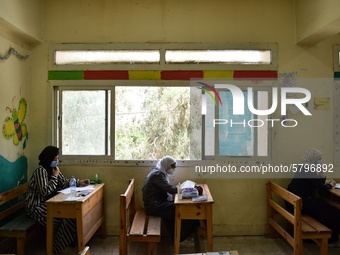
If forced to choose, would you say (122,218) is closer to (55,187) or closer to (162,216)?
(162,216)

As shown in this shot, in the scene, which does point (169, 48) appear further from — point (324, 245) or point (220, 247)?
point (324, 245)

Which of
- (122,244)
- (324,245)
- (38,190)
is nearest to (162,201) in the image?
(122,244)

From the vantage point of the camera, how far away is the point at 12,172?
3.49 m

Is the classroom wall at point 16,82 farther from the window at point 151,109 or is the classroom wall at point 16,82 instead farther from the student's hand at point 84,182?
the student's hand at point 84,182

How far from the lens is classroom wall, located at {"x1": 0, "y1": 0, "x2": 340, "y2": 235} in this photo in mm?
3852

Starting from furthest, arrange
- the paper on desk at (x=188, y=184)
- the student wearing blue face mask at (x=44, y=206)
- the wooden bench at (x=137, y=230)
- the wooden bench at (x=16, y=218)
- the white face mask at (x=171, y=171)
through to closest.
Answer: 1. the white face mask at (x=171, y=171)
2. the paper on desk at (x=188, y=184)
3. the student wearing blue face mask at (x=44, y=206)
4. the wooden bench at (x=16, y=218)
5. the wooden bench at (x=137, y=230)

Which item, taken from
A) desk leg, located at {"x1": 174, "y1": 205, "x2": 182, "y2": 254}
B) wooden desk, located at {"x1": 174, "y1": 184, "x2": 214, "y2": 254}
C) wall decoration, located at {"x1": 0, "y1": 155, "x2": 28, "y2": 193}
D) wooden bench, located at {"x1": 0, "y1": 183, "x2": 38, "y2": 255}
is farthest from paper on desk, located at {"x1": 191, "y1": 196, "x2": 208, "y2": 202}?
wall decoration, located at {"x1": 0, "y1": 155, "x2": 28, "y2": 193}

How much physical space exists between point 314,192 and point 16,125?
149 inches

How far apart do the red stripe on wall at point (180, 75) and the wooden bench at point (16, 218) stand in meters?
2.28

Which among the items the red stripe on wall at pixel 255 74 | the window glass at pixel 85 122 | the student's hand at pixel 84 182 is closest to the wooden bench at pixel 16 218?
the student's hand at pixel 84 182

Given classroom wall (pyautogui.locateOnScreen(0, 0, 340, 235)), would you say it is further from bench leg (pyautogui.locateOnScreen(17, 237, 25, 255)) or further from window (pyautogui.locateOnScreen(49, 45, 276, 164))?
bench leg (pyautogui.locateOnScreen(17, 237, 25, 255))

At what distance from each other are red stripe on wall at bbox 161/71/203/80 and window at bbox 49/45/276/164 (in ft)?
0.04

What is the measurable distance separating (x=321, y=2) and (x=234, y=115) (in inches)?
64.1

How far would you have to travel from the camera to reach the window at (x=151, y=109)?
385 cm
